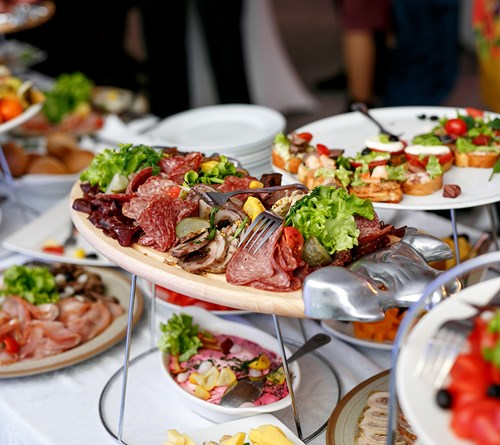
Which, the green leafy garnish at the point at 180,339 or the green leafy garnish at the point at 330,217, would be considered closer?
the green leafy garnish at the point at 330,217

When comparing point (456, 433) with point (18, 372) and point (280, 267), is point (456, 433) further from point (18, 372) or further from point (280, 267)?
point (18, 372)

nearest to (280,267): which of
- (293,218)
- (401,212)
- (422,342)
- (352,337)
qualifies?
(293,218)

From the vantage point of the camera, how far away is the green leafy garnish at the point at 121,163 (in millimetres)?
1773

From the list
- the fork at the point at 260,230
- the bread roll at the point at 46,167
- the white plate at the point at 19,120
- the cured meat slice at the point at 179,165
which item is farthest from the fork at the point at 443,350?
the bread roll at the point at 46,167

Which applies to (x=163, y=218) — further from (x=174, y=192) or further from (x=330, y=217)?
(x=330, y=217)

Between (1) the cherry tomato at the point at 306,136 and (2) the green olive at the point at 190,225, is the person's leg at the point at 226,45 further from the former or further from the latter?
(2) the green olive at the point at 190,225

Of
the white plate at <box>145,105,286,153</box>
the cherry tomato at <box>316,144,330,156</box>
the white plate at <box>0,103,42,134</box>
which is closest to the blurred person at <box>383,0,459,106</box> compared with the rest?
the white plate at <box>145,105,286,153</box>

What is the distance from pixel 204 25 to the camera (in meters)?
4.58

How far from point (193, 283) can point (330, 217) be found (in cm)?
28

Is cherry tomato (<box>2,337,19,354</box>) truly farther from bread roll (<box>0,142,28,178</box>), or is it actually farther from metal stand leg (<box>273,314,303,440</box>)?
bread roll (<box>0,142,28,178</box>)

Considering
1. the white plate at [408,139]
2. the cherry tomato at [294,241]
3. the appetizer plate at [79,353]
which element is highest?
the cherry tomato at [294,241]

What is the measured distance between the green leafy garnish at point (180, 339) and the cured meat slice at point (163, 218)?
380mm

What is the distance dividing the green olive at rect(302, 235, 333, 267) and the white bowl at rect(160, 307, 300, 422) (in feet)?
1.29

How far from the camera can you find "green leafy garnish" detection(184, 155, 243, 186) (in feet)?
5.42
